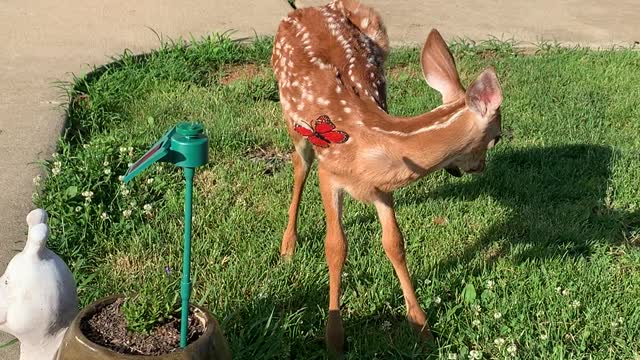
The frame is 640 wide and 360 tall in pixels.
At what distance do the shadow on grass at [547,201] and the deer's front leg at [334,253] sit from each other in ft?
2.94

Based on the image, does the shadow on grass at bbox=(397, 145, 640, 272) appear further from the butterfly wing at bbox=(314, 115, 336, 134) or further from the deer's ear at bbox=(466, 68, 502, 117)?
the deer's ear at bbox=(466, 68, 502, 117)

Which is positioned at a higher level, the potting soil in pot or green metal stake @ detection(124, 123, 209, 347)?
green metal stake @ detection(124, 123, 209, 347)

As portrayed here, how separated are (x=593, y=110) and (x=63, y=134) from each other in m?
4.26

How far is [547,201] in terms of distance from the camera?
5.22 meters

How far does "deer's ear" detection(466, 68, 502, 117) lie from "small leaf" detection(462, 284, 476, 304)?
50.4 inches

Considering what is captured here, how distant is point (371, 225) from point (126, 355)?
8.10 ft

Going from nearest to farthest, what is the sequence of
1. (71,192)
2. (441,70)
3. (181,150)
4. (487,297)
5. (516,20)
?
(181,150) < (441,70) < (487,297) < (71,192) < (516,20)

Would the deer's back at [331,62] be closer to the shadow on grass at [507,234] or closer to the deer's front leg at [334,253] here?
the deer's front leg at [334,253]

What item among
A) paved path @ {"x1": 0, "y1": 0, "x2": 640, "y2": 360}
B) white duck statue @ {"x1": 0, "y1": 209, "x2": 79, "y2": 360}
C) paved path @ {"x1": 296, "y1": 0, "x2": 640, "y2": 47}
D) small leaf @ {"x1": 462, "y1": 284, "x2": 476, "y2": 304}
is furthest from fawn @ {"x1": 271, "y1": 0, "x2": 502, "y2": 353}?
paved path @ {"x1": 296, "y1": 0, "x2": 640, "y2": 47}

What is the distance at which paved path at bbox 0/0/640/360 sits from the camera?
5.99 meters

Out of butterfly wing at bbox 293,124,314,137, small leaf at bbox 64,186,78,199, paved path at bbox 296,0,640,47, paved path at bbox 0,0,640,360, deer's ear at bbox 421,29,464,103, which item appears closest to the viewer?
deer's ear at bbox 421,29,464,103

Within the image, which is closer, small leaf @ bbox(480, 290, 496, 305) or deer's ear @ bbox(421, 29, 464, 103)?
deer's ear @ bbox(421, 29, 464, 103)

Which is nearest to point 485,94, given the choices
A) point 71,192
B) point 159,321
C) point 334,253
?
point 334,253

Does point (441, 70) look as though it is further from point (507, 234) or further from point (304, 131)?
point (507, 234)
